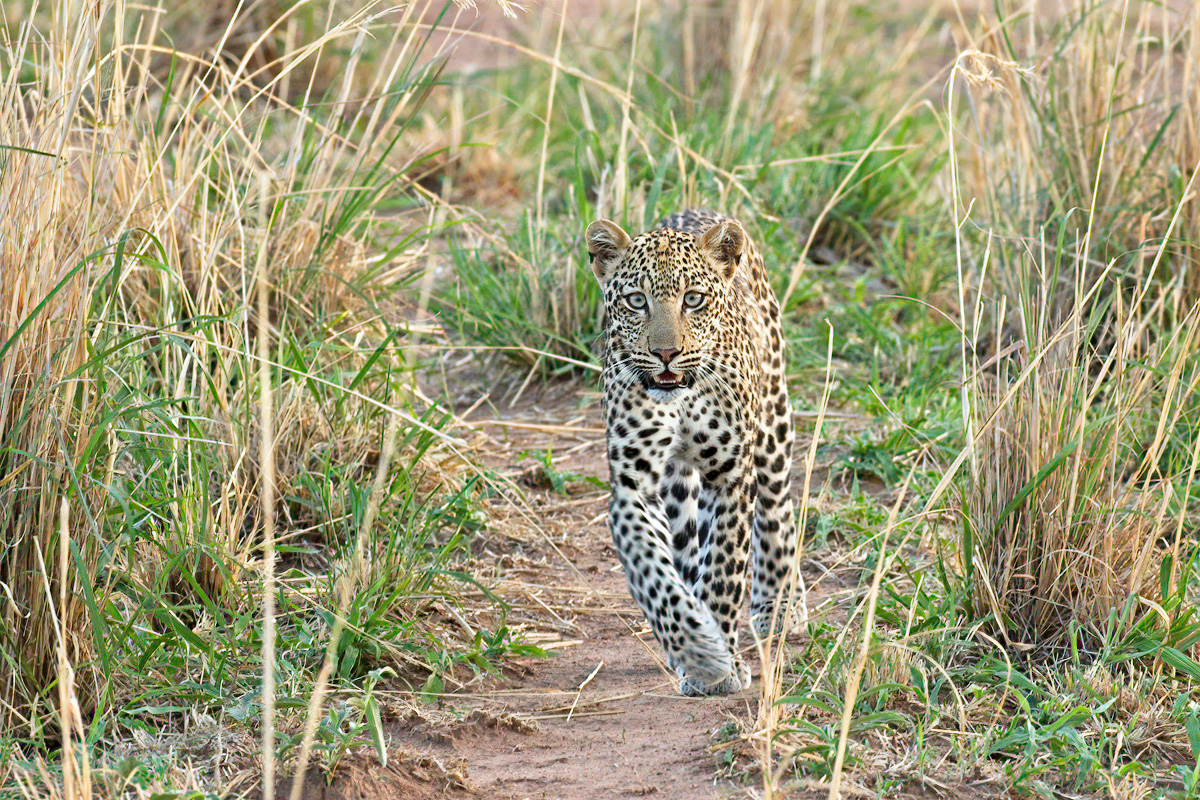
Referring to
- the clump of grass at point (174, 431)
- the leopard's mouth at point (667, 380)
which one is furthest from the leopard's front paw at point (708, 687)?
the leopard's mouth at point (667, 380)

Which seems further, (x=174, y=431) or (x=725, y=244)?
(x=725, y=244)

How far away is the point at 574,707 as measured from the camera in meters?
4.02

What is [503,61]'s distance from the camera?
11367mm

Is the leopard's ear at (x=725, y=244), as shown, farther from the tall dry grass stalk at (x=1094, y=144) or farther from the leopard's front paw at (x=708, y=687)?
the tall dry grass stalk at (x=1094, y=144)

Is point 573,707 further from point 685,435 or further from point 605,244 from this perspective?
point 605,244

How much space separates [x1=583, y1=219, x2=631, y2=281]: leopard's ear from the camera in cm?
457

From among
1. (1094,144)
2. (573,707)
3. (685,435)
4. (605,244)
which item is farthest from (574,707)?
(1094,144)

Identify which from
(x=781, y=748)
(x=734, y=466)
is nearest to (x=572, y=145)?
(x=734, y=466)

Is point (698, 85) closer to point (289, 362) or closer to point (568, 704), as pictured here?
point (289, 362)

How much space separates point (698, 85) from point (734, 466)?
537cm

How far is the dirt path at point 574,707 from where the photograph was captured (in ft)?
11.7

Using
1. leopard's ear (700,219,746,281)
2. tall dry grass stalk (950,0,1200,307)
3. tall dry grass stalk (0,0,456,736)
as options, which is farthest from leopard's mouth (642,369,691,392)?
tall dry grass stalk (950,0,1200,307)

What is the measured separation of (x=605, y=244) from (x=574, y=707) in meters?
1.58

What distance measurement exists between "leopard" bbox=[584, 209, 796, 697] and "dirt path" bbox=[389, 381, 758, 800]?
0.17 metres
